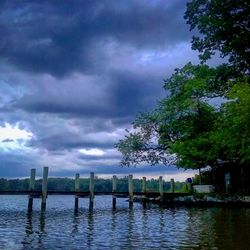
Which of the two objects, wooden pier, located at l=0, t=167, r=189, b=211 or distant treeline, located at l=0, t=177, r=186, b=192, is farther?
Answer: distant treeline, located at l=0, t=177, r=186, b=192

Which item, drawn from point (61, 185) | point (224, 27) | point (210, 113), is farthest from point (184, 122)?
point (61, 185)

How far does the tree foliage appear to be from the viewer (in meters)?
23.6

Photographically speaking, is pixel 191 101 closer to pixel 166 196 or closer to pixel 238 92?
pixel 166 196

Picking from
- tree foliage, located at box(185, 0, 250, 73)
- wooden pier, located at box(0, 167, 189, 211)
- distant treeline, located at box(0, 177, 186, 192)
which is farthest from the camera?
distant treeline, located at box(0, 177, 186, 192)

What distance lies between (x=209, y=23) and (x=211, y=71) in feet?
14.5

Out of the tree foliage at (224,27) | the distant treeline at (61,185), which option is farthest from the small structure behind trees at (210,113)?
the distant treeline at (61,185)

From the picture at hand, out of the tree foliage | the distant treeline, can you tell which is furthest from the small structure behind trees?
the distant treeline

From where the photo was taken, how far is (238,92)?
73.5 ft

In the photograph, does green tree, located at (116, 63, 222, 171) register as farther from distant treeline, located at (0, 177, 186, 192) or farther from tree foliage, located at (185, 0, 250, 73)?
distant treeline, located at (0, 177, 186, 192)

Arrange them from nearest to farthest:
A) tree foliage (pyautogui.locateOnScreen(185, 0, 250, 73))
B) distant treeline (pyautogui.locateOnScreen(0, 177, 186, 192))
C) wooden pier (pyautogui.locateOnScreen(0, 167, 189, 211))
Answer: tree foliage (pyautogui.locateOnScreen(185, 0, 250, 73))
wooden pier (pyautogui.locateOnScreen(0, 167, 189, 211))
distant treeline (pyautogui.locateOnScreen(0, 177, 186, 192))

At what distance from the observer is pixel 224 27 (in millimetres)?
24344

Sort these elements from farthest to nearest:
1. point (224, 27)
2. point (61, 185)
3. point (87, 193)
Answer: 1. point (61, 185)
2. point (87, 193)
3. point (224, 27)

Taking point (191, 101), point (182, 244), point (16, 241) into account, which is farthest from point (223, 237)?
point (191, 101)

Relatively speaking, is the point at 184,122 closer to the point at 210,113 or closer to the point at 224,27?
the point at 210,113
